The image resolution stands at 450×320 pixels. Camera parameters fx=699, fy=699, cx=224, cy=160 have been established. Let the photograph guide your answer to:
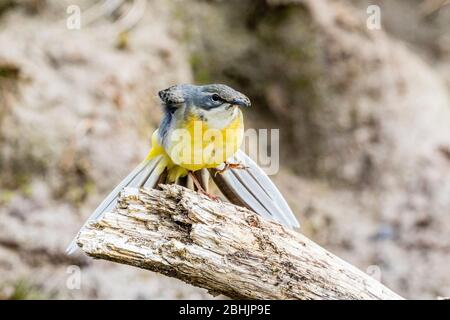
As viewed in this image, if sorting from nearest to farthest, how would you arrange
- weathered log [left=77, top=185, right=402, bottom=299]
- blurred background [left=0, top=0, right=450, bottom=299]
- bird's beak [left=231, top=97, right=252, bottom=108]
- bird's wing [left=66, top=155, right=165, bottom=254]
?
weathered log [left=77, top=185, right=402, bottom=299]
bird's beak [left=231, top=97, right=252, bottom=108]
bird's wing [left=66, top=155, right=165, bottom=254]
blurred background [left=0, top=0, right=450, bottom=299]

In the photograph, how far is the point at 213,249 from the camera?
3988mm

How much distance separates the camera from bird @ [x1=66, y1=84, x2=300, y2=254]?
4441 mm

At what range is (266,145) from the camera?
884cm

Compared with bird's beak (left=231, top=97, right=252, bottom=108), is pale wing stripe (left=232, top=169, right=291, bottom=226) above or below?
below

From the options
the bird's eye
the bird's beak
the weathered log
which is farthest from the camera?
the bird's eye

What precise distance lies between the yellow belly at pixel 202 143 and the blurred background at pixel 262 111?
10.1 ft

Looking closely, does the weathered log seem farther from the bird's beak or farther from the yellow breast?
the bird's beak

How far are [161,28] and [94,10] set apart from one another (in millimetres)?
840

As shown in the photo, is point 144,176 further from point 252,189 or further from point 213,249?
point 213,249

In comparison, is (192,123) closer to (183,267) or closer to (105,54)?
(183,267)

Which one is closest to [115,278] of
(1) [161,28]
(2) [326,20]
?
(1) [161,28]

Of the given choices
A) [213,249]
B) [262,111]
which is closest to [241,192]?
[213,249]

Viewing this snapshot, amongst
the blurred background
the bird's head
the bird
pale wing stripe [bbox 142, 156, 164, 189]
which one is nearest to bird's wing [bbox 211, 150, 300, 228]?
the bird

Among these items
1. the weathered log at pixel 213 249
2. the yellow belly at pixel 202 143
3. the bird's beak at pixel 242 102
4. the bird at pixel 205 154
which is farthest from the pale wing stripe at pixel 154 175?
the bird's beak at pixel 242 102
